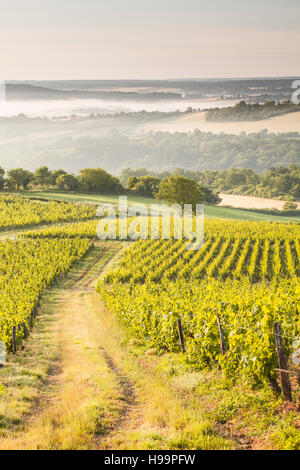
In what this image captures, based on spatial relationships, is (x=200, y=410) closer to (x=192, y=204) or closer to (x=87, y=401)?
(x=87, y=401)

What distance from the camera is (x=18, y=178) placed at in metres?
77.0

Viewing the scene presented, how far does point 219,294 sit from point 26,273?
19905mm

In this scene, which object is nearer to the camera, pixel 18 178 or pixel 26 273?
pixel 26 273

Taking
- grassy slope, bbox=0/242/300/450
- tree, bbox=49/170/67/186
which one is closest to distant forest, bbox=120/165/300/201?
tree, bbox=49/170/67/186

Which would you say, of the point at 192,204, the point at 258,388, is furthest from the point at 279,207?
the point at 258,388

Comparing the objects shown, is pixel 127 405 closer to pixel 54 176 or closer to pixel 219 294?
pixel 219 294

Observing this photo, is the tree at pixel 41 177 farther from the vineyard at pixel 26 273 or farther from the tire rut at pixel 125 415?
the tire rut at pixel 125 415

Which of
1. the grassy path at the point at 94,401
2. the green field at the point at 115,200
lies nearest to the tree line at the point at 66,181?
the green field at the point at 115,200

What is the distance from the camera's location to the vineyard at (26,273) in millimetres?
16814

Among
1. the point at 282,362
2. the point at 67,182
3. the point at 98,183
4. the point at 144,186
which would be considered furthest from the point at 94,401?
the point at 144,186

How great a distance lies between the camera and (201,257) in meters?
34.4

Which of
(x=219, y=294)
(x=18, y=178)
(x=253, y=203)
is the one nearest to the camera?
(x=219, y=294)

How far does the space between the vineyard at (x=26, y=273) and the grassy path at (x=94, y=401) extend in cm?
118
